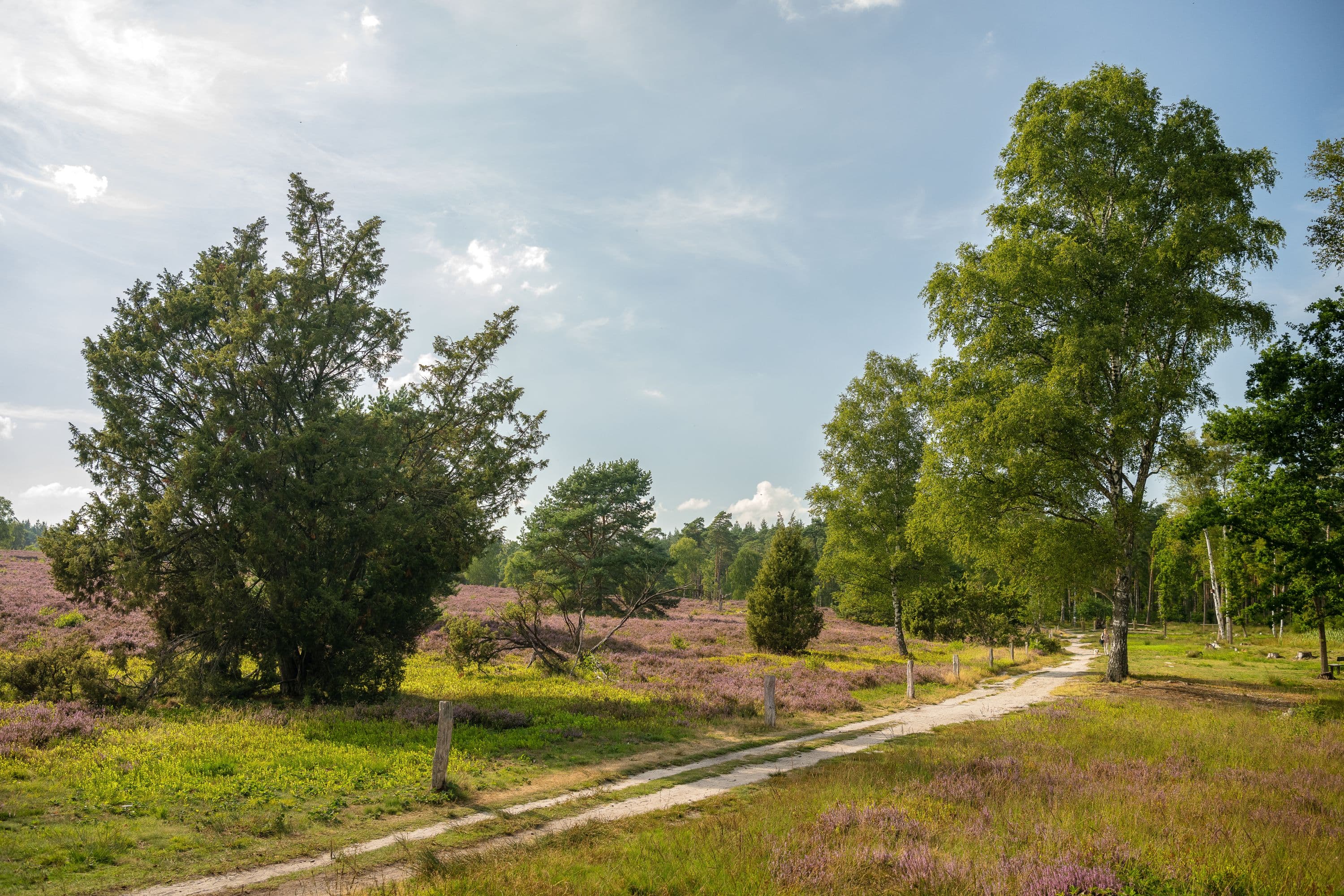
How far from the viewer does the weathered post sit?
1034cm

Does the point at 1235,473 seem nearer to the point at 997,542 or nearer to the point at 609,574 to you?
the point at 997,542

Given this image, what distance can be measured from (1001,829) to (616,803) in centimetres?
544

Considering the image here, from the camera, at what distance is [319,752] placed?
12141 millimetres

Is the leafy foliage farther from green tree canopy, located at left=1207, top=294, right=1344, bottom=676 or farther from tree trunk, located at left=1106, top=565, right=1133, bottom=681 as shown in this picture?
green tree canopy, located at left=1207, top=294, right=1344, bottom=676

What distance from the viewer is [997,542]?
21641 mm

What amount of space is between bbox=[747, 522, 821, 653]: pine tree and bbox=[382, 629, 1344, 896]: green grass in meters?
19.0

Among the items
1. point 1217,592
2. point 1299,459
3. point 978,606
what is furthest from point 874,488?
point 1217,592

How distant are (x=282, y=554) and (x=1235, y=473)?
25.1 metres

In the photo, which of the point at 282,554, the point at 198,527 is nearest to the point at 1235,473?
the point at 282,554

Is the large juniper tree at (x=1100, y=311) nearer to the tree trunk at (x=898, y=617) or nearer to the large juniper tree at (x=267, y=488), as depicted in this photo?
the tree trunk at (x=898, y=617)

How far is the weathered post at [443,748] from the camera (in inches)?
407

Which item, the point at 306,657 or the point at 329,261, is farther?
the point at 329,261

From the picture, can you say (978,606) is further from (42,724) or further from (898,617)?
(42,724)

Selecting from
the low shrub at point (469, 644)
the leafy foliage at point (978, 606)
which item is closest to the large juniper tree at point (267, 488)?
Result: the low shrub at point (469, 644)
